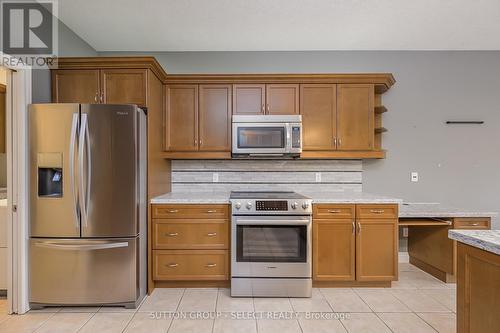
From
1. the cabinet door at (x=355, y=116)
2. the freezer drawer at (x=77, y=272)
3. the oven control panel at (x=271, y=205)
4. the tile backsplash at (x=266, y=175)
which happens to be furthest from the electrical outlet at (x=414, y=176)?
the freezer drawer at (x=77, y=272)

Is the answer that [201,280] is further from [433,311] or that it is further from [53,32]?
[53,32]

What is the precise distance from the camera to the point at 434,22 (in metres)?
2.70

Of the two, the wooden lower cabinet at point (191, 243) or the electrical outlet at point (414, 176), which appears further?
the electrical outlet at point (414, 176)

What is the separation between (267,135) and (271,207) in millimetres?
825

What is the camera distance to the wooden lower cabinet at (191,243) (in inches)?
102

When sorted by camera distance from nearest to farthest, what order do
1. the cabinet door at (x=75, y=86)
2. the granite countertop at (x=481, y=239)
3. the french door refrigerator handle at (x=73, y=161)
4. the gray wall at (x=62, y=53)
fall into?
the granite countertop at (x=481, y=239) < the french door refrigerator handle at (x=73, y=161) < the gray wall at (x=62, y=53) < the cabinet door at (x=75, y=86)

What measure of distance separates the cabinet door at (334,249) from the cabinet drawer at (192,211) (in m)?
0.94

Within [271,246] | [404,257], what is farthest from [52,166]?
[404,257]

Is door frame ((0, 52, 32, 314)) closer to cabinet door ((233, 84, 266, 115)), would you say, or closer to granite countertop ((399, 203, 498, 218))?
cabinet door ((233, 84, 266, 115))

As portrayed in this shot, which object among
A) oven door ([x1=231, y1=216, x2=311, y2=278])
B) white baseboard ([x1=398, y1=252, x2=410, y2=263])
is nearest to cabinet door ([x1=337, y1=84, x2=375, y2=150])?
oven door ([x1=231, y1=216, x2=311, y2=278])

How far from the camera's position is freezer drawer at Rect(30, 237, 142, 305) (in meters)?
2.22

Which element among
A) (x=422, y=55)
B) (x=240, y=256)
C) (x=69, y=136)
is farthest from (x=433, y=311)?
(x=69, y=136)

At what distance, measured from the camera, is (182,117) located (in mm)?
3014

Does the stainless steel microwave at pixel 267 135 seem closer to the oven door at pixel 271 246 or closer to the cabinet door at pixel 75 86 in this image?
the oven door at pixel 271 246
